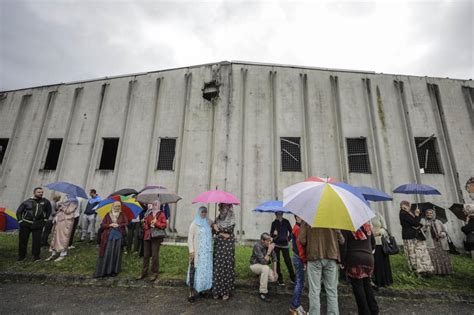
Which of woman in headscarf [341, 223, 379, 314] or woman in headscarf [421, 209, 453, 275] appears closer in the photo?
woman in headscarf [341, 223, 379, 314]

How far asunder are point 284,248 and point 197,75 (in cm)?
957

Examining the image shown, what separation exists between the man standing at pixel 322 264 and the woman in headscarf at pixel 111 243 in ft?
16.2

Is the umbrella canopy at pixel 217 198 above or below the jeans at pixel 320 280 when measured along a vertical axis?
above

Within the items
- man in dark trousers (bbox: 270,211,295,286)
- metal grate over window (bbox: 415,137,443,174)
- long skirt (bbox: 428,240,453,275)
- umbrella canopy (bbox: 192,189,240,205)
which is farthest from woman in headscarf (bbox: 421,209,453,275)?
umbrella canopy (bbox: 192,189,240,205)

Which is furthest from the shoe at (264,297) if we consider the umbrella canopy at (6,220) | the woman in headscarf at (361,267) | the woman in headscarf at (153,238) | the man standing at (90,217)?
the man standing at (90,217)

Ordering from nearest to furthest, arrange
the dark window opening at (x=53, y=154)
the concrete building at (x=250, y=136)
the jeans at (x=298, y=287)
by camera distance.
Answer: the jeans at (x=298, y=287), the concrete building at (x=250, y=136), the dark window opening at (x=53, y=154)

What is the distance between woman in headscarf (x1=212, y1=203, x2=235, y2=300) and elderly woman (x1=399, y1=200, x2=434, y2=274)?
4884 mm

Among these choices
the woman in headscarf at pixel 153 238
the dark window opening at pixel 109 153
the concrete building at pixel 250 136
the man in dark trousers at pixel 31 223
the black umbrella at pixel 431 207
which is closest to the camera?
the woman in headscarf at pixel 153 238

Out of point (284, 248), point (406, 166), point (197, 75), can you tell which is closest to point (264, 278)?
point (284, 248)

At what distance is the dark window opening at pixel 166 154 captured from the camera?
430 inches

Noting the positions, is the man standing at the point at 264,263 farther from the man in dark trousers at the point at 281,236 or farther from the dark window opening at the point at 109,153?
the dark window opening at the point at 109,153

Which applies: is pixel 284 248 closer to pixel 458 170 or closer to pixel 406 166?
pixel 406 166

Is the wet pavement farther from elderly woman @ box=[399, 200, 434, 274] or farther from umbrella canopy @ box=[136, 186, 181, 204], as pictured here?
umbrella canopy @ box=[136, 186, 181, 204]

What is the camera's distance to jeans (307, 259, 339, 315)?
3471 millimetres
